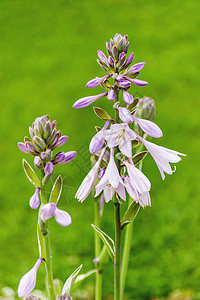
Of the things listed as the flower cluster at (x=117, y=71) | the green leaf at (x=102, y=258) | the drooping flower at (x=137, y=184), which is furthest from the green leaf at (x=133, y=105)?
the green leaf at (x=102, y=258)

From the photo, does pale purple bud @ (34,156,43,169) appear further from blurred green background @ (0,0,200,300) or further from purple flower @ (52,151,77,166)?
blurred green background @ (0,0,200,300)

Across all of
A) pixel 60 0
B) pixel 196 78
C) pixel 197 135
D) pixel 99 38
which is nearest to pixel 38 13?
pixel 60 0

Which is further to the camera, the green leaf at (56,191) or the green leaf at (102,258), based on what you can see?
the green leaf at (102,258)

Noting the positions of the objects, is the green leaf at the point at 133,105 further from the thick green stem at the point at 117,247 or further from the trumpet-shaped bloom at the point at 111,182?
the thick green stem at the point at 117,247

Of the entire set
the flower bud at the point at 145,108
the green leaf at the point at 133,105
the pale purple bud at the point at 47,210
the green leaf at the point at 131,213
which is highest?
the flower bud at the point at 145,108

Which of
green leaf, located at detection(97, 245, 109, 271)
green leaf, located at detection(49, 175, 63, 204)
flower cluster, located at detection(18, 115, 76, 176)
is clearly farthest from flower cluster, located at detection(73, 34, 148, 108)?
green leaf, located at detection(97, 245, 109, 271)

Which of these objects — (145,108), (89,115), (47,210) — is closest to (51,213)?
(47,210)
